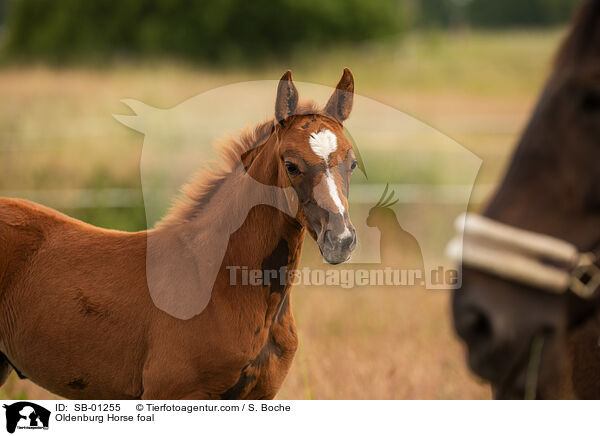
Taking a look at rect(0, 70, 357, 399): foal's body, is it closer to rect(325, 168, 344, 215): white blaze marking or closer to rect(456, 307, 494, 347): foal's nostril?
rect(325, 168, 344, 215): white blaze marking

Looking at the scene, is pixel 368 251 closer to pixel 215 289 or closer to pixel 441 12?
pixel 215 289

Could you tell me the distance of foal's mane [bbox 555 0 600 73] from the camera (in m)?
1.59

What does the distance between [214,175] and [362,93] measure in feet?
19.3

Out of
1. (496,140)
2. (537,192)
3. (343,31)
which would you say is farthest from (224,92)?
(343,31)

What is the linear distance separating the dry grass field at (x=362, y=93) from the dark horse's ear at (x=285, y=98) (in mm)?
948

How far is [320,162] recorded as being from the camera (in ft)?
8.12

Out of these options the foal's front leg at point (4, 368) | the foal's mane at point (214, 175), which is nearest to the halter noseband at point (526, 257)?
the foal's mane at point (214, 175)

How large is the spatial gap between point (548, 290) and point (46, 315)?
214cm

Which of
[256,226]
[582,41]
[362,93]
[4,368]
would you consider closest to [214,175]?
[256,226]

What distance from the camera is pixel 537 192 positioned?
1.58 metres
